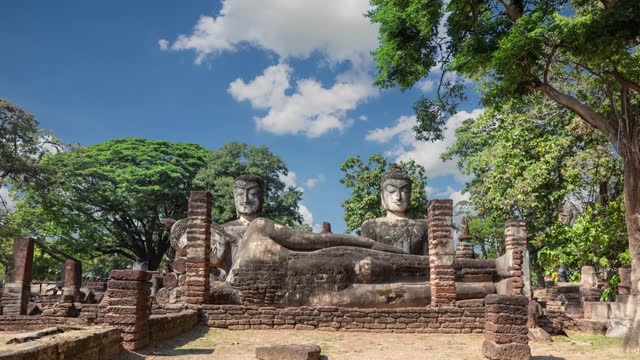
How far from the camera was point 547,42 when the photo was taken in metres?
7.82

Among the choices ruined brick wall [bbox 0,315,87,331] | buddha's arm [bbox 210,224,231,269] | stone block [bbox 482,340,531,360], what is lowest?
ruined brick wall [bbox 0,315,87,331]

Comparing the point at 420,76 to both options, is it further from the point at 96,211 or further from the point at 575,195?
the point at 96,211

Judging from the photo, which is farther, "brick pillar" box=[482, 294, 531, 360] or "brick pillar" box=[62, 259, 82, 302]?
"brick pillar" box=[62, 259, 82, 302]

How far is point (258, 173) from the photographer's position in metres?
25.2

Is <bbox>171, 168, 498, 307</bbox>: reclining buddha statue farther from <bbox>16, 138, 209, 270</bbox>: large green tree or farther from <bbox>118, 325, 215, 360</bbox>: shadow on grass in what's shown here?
<bbox>16, 138, 209, 270</bbox>: large green tree

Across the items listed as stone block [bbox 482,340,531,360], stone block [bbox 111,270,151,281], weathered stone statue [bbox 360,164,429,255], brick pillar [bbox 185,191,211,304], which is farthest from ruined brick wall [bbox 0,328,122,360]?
weathered stone statue [bbox 360,164,429,255]

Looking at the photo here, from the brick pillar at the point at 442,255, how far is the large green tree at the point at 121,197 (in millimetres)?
17583

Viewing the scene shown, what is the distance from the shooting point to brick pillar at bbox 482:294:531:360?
6.64 meters

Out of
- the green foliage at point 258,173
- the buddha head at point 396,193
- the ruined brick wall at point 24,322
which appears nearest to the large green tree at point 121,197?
the green foliage at point 258,173

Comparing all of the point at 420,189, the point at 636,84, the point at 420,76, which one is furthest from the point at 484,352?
the point at 420,189

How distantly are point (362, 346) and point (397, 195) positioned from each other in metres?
6.45

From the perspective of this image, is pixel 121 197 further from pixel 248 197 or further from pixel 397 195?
pixel 397 195

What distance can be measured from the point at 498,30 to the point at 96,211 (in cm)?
2221

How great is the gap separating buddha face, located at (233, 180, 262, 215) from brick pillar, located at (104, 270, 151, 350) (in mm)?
7434
